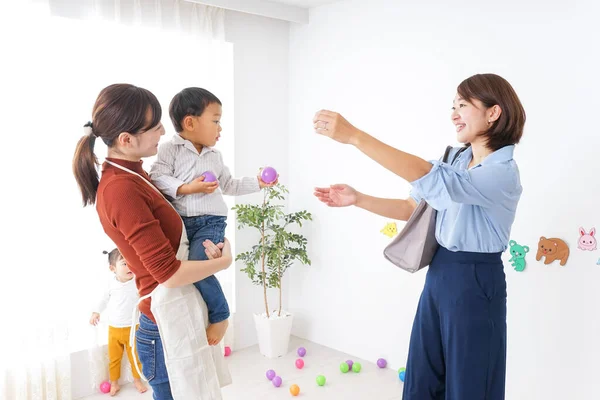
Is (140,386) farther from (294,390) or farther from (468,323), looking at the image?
(468,323)

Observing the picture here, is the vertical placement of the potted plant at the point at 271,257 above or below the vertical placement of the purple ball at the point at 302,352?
above

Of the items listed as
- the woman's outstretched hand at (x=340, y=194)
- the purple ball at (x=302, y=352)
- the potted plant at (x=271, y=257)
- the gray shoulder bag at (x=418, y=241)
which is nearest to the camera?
the gray shoulder bag at (x=418, y=241)

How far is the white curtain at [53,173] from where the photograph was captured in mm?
3125

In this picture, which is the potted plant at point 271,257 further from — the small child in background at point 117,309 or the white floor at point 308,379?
the small child in background at point 117,309

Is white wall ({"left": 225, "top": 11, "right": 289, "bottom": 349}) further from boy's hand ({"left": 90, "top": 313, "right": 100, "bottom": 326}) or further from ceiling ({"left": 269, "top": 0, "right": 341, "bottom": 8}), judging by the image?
boy's hand ({"left": 90, "top": 313, "right": 100, "bottom": 326})

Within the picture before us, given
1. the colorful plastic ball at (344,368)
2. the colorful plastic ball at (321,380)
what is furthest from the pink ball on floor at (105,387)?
the colorful plastic ball at (344,368)

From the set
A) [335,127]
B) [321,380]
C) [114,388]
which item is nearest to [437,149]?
[321,380]

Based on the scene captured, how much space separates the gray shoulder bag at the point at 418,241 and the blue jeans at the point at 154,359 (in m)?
0.99

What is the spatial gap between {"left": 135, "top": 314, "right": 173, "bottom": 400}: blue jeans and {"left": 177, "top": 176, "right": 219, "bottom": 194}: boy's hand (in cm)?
48

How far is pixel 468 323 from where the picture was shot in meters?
1.96

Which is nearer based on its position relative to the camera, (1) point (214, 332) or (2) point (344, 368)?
(1) point (214, 332)

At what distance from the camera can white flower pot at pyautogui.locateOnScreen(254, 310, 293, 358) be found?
4.09m

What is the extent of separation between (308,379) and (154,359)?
2.13 m

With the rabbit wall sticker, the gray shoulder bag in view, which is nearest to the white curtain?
the gray shoulder bag
